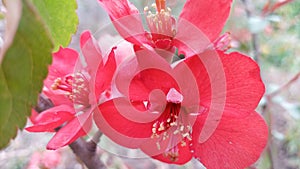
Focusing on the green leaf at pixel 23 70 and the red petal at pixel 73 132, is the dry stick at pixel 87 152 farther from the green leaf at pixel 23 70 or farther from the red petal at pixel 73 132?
the green leaf at pixel 23 70

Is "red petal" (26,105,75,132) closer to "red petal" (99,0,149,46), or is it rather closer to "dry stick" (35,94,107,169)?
"dry stick" (35,94,107,169)

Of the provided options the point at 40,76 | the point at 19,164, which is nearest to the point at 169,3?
the point at 40,76

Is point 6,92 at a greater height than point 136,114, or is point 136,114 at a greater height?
point 6,92

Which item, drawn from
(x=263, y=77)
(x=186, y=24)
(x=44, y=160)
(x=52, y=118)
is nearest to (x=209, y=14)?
(x=186, y=24)

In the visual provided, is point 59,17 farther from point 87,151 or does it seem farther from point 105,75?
point 87,151

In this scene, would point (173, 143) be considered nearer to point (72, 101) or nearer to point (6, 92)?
point (72, 101)

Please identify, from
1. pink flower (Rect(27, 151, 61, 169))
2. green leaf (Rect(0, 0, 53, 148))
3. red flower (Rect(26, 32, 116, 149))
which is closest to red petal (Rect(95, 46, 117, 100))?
red flower (Rect(26, 32, 116, 149))

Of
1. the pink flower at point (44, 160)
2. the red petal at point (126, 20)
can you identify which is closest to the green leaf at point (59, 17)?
the red petal at point (126, 20)
